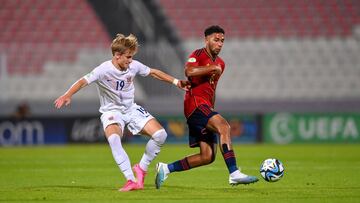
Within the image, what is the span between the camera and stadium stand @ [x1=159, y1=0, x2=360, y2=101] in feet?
81.2

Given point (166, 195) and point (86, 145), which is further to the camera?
point (86, 145)

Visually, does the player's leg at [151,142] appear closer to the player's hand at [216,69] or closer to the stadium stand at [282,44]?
the player's hand at [216,69]

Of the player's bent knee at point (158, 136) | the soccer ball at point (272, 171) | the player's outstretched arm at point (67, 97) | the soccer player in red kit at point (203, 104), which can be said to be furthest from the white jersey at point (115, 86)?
the soccer ball at point (272, 171)

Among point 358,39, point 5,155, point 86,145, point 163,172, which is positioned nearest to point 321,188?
point 163,172

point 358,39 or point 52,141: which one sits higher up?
point 358,39

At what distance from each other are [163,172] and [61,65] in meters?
16.5

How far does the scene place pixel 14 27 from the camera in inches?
1084

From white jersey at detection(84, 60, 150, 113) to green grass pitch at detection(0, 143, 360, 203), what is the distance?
1.08 metres

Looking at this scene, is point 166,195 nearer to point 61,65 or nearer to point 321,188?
point 321,188

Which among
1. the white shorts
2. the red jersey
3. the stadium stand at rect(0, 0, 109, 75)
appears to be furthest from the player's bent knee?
the stadium stand at rect(0, 0, 109, 75)

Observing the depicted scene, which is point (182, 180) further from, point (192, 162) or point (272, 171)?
point (272, 171)

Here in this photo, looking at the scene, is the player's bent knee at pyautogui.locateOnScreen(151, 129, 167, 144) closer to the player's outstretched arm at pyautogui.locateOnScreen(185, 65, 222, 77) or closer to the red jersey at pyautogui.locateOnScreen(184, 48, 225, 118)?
the red jersey at pyautogui.locateOnScreen(184, 48, 225, 118)

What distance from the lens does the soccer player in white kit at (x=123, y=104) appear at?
958 cm

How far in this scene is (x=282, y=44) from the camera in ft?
84.0
